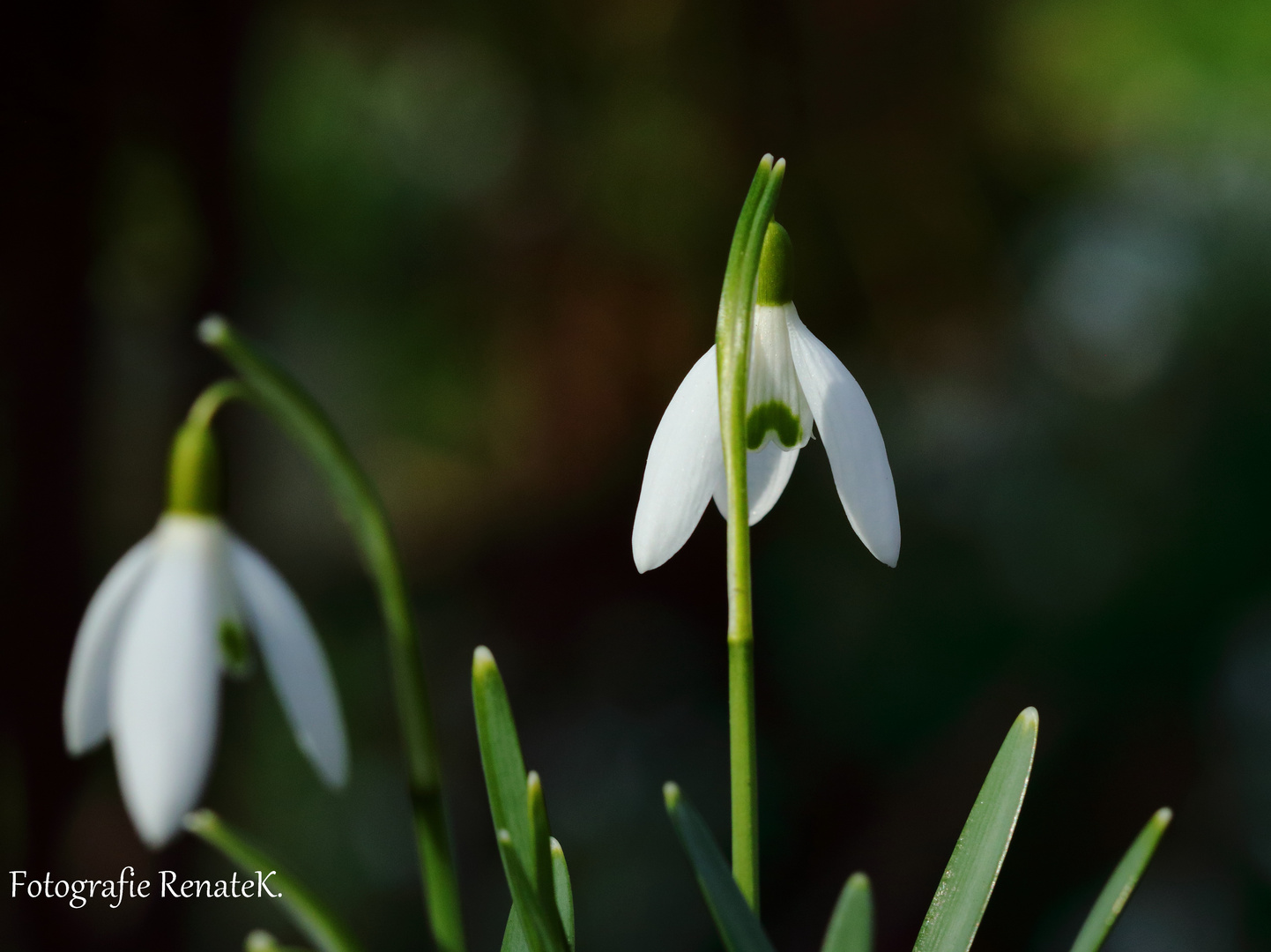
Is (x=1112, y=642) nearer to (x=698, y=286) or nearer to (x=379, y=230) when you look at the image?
(x=698, y=286)

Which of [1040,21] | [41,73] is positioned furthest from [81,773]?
[1040,21]

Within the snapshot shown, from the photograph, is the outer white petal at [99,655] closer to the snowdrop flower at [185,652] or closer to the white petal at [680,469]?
the snowdrop flower at [185,652]

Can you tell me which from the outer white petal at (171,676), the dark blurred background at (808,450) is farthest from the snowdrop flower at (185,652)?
the dark blurred background at (808,450)

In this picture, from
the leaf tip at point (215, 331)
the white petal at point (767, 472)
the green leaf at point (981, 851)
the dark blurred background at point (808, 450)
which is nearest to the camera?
the leaf tip at point (215, 331)

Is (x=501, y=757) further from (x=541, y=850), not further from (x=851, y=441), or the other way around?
(x=851, y=441)

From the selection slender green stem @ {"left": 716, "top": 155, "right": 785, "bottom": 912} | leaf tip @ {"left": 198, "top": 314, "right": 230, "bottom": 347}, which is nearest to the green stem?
leaf tip @ {"left": 198, "top": 314, "right": 230, "bottom": 347}

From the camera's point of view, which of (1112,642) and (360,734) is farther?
(360,734)

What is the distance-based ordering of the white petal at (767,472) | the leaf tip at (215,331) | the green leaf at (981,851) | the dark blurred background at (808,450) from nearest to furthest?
the leaf tip at (215,331) < the green leaf at (981,851) < the white petal at (767,472) < the dark blurred background at (808,450)
